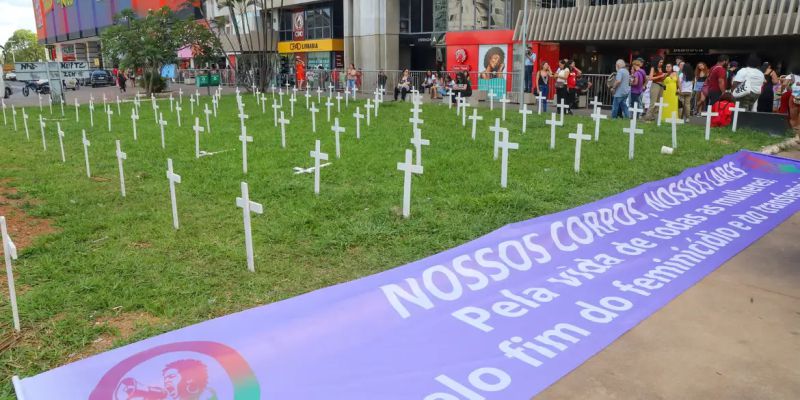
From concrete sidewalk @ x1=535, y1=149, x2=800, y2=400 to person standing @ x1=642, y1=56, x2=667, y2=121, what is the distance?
10873 millimetres

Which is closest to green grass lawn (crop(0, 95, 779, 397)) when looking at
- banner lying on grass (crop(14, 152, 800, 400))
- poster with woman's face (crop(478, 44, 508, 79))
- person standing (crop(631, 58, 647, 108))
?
banner lying on grass (crop(14, 152, 800, 400))

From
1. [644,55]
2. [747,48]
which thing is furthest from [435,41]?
[747,48]

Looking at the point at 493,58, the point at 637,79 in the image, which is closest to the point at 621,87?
the point at 637,79

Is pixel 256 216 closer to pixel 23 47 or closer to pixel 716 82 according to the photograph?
pixel 716 82

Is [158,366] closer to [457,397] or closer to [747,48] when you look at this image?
[457,397]

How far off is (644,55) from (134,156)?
2179 cm

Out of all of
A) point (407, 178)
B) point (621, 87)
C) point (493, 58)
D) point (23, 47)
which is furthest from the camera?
point (23, 47)

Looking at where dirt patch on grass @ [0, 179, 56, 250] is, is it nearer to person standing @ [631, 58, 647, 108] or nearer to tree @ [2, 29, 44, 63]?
person standing @ [631, 58, 647, 108]

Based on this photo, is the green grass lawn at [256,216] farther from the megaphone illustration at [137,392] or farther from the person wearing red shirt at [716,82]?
the person wearing red shirt at [716,82]

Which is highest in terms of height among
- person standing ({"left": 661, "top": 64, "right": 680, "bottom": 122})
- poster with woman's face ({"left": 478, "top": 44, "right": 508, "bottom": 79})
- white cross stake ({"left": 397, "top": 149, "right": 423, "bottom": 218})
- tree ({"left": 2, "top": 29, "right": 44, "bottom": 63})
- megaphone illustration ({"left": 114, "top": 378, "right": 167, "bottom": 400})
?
tree ({"left": 2, "top": 29, "right": 44, "bottom": 63})

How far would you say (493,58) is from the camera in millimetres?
26781

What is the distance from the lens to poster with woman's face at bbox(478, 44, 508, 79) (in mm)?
26406

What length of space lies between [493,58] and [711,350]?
79.5 ft

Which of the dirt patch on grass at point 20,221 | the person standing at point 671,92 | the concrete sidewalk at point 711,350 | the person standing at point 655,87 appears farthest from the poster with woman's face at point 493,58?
the concrete sidewalk at point 711,350
